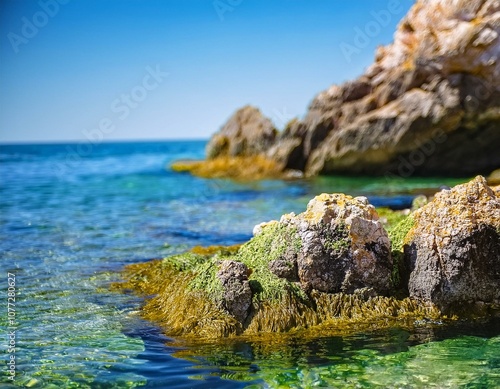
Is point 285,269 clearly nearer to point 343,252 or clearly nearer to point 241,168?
point 343,252

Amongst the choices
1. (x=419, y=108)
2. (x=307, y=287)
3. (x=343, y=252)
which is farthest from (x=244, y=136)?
(x=343, y=252)

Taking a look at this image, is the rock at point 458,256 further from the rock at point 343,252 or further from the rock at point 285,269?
the rock at point 285,269

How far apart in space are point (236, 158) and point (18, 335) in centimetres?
3941

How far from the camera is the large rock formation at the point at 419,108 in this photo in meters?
33.9

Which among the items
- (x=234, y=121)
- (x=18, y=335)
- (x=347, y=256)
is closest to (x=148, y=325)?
(x=18, y=335)

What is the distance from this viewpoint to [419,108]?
36031 mm

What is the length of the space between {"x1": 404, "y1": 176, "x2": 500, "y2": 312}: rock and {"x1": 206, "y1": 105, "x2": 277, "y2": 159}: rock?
3699 cm

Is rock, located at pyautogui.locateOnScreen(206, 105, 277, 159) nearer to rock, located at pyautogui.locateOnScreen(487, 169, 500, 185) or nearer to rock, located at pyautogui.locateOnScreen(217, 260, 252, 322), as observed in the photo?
rock, located at pyautogui.locateOnScreen(487, 169, 500, 185)

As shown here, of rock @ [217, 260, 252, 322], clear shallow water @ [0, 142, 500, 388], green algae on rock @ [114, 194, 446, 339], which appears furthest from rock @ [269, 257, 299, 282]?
clear shallow water @ [0, 142, 500, 388]

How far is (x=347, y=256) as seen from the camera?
9.77 m

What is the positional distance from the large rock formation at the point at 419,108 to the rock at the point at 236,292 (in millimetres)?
28288

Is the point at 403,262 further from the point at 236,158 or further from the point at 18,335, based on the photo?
the point at 236,158

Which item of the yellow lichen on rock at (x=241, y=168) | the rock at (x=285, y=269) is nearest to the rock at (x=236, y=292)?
Answer: the rock at (x=285, y=269)

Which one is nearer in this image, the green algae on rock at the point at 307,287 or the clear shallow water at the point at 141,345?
the clear shallow water at the point at 141,345
